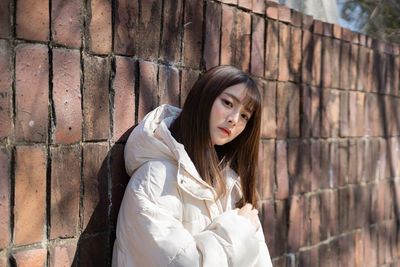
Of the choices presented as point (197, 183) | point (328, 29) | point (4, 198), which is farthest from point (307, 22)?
point (4, 198)

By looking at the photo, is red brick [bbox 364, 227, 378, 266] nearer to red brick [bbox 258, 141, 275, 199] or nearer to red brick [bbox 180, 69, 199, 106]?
red brick [bbox 258, 141, 275, 199]

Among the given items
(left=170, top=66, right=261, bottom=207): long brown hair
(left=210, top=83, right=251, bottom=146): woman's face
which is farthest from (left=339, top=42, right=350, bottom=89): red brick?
(left=210, top=83, right=251, bottom=146): woman's face

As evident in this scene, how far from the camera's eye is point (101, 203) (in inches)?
88.0

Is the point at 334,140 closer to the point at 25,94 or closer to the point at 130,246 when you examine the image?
the point at 130,246

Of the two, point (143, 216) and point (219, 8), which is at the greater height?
point (219, 8)

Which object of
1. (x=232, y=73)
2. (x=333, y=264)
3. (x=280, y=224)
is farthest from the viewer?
(x=333, y=264)

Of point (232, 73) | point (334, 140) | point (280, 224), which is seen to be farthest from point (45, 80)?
point (334, 140)

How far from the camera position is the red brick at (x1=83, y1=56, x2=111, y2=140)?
215cm

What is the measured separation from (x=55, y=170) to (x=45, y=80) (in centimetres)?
33

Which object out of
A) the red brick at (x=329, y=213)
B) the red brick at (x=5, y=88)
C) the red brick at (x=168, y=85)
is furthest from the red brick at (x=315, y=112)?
the red brick at (x=5, y=88)

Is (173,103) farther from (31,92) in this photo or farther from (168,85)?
(31,92)

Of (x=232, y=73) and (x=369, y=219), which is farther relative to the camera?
(x=369, y=219)

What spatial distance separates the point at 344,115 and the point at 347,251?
0.94 m

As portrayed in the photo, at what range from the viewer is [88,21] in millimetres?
2139
